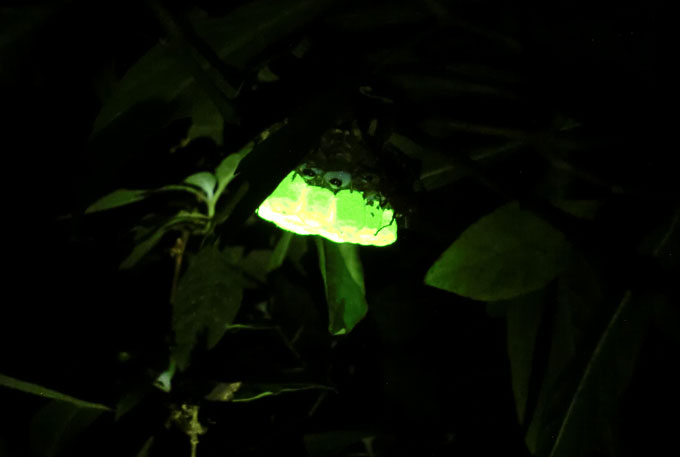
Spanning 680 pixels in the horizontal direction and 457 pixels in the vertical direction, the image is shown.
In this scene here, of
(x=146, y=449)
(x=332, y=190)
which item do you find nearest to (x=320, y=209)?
(x=332, y=190)

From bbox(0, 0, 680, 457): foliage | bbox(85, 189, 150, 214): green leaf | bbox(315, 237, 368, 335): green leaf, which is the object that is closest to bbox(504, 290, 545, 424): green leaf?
bbox(0, 0, 680, 457): foliage

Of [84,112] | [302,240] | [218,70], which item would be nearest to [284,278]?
[302,240]

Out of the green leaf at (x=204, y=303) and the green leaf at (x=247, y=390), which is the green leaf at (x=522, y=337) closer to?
the green leaf at (x=247, y=390)

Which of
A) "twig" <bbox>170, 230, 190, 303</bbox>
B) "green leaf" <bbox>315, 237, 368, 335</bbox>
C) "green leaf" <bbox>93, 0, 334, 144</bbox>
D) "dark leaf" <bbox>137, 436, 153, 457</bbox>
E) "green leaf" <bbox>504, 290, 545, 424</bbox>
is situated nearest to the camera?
"green leaf" <bbox>93, 0, 334, 144</bbox>

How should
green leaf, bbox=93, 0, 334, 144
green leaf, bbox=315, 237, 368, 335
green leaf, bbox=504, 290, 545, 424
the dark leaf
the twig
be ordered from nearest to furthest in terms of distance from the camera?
green leaf, bbox=93, 0, 334, 144, green leaf, bbox=315, 237, 368, 335, green leaf, bbox=504, 290, 545, 424, the dark leaf, the twig

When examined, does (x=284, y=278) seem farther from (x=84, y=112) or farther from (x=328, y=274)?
(x=84, y=112)

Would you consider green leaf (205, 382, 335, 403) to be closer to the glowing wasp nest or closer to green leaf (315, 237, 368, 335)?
green leaf (315, 237, 368, 335)
